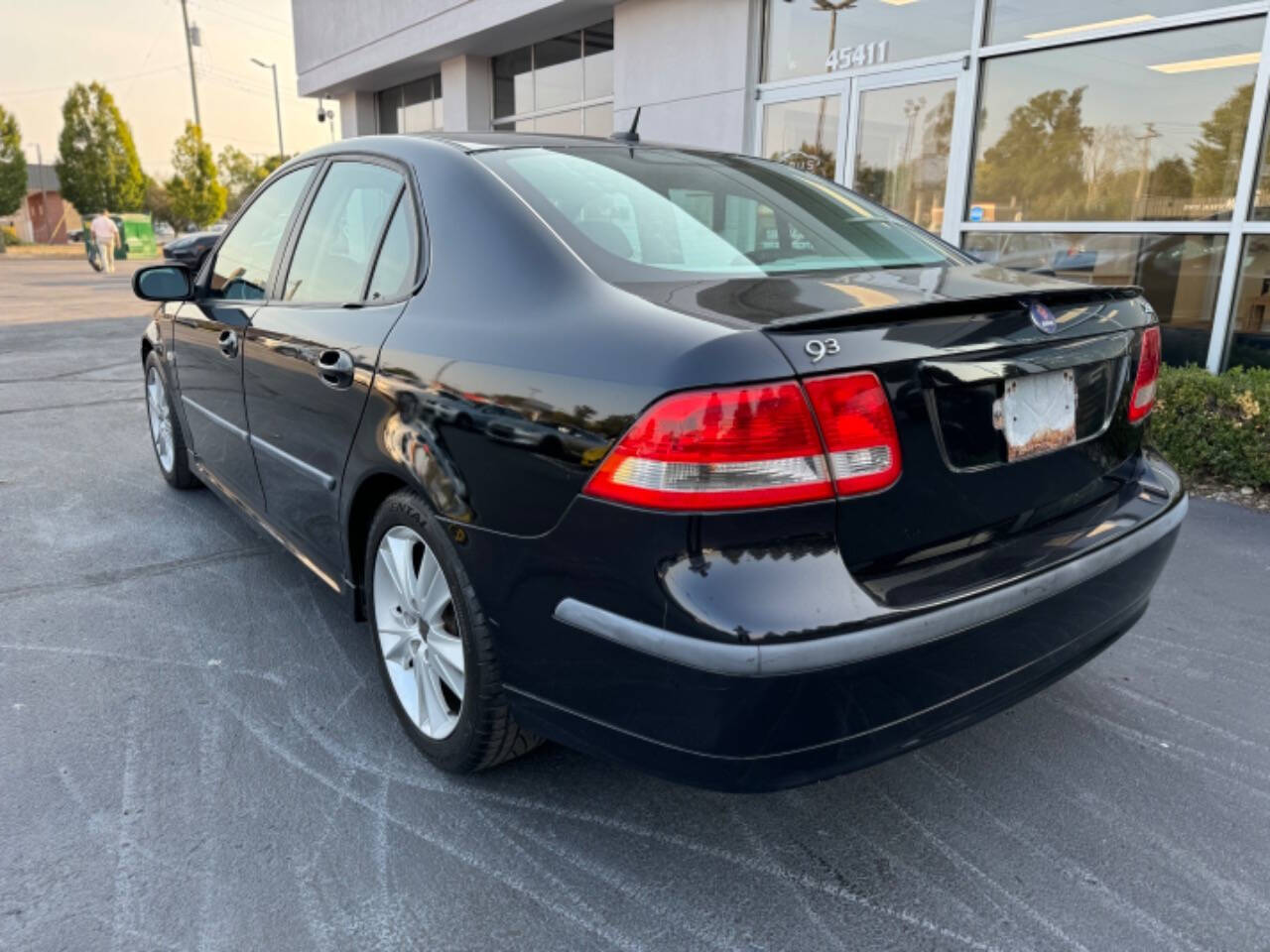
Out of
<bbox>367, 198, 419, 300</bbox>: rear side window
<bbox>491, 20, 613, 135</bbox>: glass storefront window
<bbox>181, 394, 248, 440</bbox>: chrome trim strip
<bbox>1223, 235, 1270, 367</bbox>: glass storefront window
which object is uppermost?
<bbox>491, 20, 613, 135</bbox>: glass storefront window

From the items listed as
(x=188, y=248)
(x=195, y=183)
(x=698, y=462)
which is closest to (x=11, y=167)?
(x=195, y=183)

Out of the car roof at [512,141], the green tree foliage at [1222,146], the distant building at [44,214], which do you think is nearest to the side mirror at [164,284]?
the car roof at [512,141]

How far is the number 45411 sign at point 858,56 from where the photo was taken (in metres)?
8.09

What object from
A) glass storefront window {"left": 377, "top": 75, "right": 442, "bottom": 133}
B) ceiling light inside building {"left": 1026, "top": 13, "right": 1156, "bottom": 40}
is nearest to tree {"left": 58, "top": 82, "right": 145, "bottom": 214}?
glass storefront window {"left": 377, "top": 75, "right": 442, "bottom": 133}

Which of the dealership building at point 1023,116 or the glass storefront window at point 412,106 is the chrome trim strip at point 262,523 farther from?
the glass storefront window at point 412,106

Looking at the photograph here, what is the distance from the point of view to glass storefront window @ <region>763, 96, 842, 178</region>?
8672mm

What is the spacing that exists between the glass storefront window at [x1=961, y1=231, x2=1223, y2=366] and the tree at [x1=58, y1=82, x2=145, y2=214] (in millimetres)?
48576

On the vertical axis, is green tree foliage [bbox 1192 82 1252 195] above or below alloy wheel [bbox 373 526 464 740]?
above

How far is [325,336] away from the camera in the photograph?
262 centimetres

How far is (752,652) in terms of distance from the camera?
1.59 meters

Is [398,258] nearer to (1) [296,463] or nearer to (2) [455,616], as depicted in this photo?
(1) [296,463]

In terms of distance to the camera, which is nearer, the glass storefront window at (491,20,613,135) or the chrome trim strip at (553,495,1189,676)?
the chrome trim strip at (553,495,1189,676)

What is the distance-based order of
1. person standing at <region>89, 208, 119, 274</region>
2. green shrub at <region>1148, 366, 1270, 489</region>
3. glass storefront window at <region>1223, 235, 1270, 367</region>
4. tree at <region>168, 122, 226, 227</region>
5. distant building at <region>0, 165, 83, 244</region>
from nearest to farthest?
1. green shrub at <region>1148, 366, 1270, 489</region>
2. glass storefront window at <region>1223, 235, 1270, 367</region>
3. person standing at <region>89, 208, 119, 274</region>
4. tree at <region>168, 122, 226, 227</region>
5. distant building at <region>0, 165, 83, 244</region>

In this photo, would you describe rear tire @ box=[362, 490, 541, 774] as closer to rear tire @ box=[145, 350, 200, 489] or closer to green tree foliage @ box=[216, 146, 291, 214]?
rear tire @ box=[145, 350, 200, 489]
